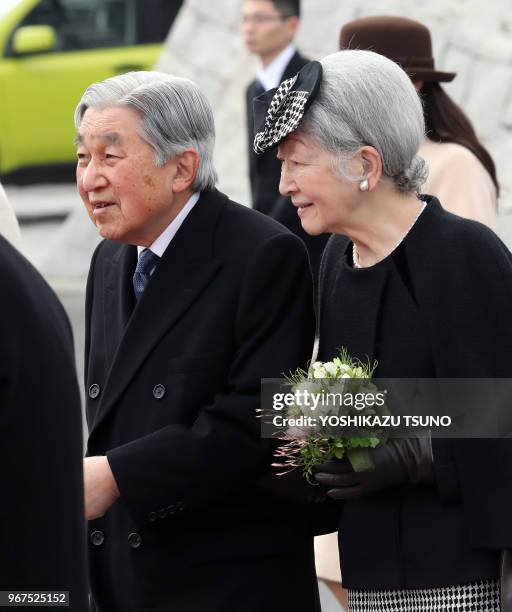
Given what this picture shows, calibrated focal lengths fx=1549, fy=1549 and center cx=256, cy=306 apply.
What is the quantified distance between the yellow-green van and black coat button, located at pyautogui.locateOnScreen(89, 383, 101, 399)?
10.2 m

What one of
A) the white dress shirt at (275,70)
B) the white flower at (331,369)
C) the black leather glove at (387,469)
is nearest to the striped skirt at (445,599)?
the black leather glove at (387,469)

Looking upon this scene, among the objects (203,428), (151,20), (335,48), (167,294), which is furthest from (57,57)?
(203,428)

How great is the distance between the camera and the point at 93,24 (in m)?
13.8

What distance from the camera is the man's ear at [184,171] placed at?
3387 mm

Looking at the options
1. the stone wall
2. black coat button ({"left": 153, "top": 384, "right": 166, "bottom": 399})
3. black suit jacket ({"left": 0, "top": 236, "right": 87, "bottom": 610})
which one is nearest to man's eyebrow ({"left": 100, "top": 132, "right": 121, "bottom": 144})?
black coat button ({"left": 153, "top": 384, "right": 166, "bottom": 399})

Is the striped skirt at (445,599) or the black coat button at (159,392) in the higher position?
the black coat button at (159,392)

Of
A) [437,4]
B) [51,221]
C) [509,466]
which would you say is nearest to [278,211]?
[509,466]

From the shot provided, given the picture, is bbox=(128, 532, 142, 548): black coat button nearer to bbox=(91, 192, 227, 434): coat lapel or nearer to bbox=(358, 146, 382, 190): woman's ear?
bbox=(91, 192, 227, 434): coat lapel

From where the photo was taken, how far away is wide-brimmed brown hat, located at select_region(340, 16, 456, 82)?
4.54m

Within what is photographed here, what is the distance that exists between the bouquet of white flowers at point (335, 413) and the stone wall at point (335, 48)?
579cm

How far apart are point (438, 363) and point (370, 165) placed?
1.44 ft

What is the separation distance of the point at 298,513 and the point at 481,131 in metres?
6.17

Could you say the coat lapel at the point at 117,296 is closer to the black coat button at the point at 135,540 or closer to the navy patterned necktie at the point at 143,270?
the navy patterned necktie at the point at 143,270

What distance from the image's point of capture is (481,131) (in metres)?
9.23
